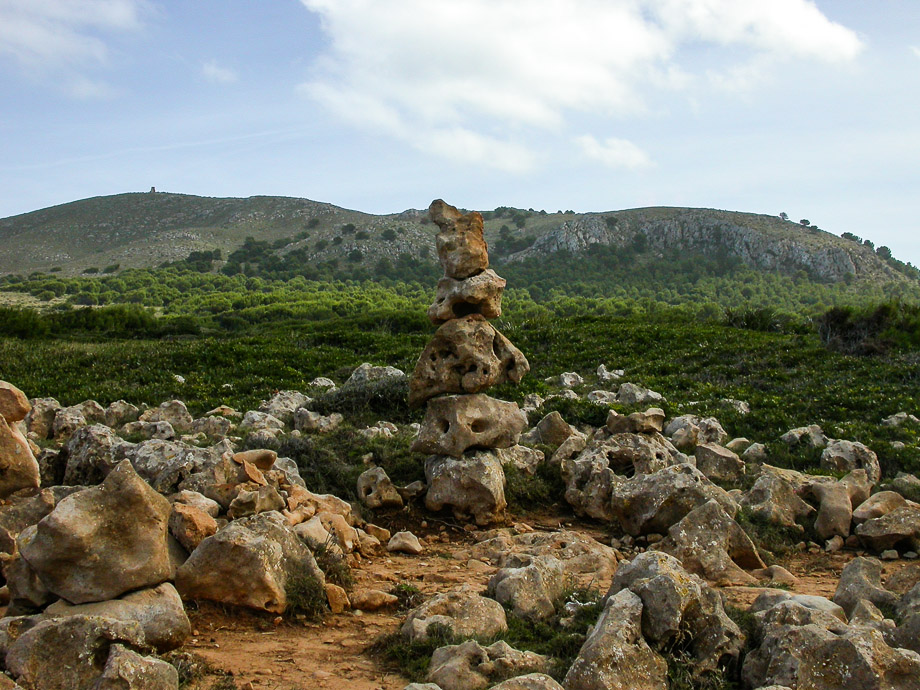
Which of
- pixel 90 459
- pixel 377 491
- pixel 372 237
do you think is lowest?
pixel 377 491

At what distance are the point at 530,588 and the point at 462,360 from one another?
3.82m

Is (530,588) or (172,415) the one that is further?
(172,415)

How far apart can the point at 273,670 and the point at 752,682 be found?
2464 millimetres

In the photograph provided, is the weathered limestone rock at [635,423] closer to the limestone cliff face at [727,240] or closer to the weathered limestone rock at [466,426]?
the weathered limestone rock at [466,426]

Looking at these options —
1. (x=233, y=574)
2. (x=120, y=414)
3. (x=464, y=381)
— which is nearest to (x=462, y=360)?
(x=464, y=381)

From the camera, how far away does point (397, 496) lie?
314 inches

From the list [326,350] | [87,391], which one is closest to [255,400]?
[87,391]

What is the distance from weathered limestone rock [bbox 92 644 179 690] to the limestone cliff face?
81.5 metres

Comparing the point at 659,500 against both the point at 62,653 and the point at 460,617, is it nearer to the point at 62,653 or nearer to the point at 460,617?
the point at 460,617

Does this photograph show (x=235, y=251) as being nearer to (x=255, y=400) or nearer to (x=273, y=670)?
(x=255, y=400)

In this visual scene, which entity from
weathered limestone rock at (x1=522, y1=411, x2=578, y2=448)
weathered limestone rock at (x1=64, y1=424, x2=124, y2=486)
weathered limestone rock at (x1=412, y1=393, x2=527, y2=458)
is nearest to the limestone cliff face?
weathered limestone rock at (x1=522, y1=411, x2=578, y2=448)

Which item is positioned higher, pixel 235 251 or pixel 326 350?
pixel 235 251

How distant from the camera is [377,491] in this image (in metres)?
7.89

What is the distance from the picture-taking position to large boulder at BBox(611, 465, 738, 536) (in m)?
7.02
